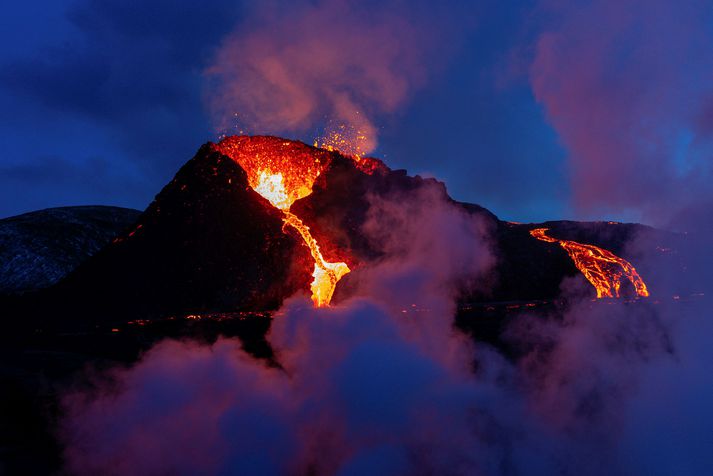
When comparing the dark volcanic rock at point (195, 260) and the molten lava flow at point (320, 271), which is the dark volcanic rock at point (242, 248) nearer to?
the dark volcanic rock at point (195, 260)

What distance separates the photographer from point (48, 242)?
3331 centimetres

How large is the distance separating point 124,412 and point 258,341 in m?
2.44

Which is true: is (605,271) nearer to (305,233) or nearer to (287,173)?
(305,233)

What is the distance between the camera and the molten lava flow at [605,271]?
8.52 metres

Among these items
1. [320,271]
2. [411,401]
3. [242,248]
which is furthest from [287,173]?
[411,401]

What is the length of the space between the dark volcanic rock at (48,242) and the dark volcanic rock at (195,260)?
15421 millimetres

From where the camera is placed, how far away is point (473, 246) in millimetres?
15508

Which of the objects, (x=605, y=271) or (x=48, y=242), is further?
(x=48, y=242)

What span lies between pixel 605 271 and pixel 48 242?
35.8m

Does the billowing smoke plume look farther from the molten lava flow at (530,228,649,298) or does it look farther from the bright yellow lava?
the bright yellow lava

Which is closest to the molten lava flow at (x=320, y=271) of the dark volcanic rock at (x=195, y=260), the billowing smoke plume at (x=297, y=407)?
the dark volcanic rock at (x=195, y=260)

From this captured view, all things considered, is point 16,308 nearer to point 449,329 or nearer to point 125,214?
point 449,329

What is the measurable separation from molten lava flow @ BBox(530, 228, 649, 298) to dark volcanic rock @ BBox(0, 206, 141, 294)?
30.6 metres

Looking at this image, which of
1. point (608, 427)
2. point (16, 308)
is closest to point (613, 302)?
point (608, 427)
